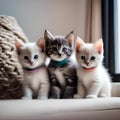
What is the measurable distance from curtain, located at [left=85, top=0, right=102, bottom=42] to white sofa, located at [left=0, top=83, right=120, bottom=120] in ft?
3.59

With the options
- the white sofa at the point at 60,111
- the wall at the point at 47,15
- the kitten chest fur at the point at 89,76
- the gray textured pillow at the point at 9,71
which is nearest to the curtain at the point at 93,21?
the wall at the point at 47,15

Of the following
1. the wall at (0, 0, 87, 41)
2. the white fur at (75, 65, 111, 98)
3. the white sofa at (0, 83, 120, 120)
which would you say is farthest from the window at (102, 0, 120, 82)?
the white sofa at (0, 83, 120, 120)

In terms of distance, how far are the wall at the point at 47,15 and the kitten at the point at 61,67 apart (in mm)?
778

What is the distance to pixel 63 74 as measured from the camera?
1065 mm

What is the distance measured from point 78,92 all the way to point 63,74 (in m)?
0.10

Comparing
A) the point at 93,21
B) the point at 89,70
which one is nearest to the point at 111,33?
the point at 93,21

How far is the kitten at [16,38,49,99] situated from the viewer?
1.05 metres

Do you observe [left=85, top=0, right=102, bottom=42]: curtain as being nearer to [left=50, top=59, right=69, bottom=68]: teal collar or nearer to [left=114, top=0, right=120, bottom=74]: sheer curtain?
[left=114, top=0, right=120, bottom=74]: sheer curtain

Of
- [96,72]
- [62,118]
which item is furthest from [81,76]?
[62,118]

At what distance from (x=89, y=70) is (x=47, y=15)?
92 centimetres

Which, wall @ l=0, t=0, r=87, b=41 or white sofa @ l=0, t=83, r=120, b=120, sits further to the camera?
wall @ l=0, t=0, r=87, b=41

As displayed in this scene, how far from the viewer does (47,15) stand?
188 cm

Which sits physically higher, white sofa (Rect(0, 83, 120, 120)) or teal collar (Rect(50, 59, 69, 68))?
teal collar (Rect(50, 59, 69, 68))

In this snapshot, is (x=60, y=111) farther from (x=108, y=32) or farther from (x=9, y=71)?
(x=108, y=32)
